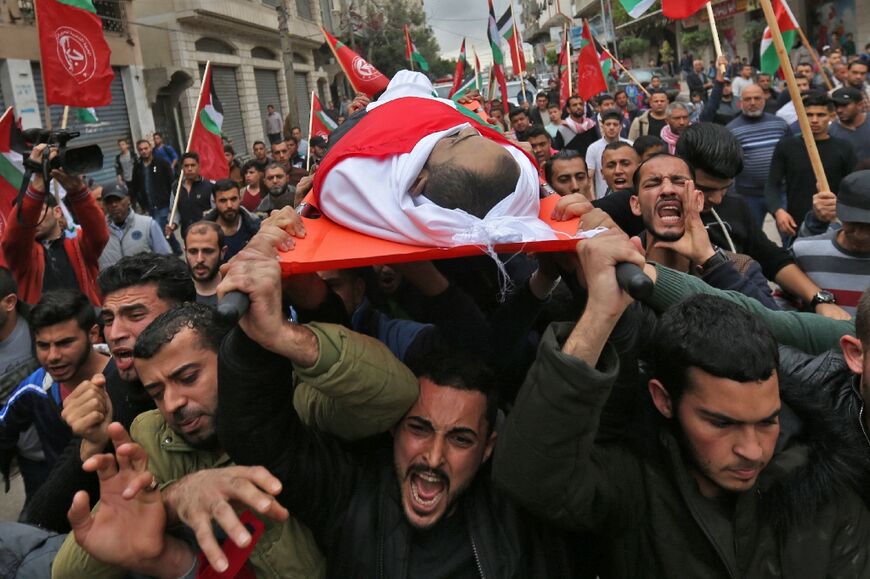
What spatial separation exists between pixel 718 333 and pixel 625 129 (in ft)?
30.9

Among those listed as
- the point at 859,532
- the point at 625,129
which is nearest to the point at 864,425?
the point at 859,532

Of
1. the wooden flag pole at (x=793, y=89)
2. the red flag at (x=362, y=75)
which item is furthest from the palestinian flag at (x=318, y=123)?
the wooden flag pole at (x=793, y=89)

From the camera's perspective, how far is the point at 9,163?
4.32 metres

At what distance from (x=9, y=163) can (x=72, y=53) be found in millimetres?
1060

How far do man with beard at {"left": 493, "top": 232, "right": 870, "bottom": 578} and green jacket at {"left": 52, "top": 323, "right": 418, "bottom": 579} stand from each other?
290 mm

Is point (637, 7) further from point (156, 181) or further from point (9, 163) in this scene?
point (156, 181)

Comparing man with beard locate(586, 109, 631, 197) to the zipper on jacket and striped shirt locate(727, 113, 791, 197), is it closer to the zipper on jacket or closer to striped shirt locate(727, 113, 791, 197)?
striped shirt locate(727, 113, 791, 197)

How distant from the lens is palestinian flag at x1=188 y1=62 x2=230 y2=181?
6.75m

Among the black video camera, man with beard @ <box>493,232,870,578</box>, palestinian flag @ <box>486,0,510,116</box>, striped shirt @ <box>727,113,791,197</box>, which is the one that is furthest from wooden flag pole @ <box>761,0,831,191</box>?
palestinian flag @ <box>486,0,510,116</box>

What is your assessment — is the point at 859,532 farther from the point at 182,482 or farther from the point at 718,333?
the point at 182,482

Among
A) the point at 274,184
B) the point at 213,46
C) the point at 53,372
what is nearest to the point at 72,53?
the point at 274,184

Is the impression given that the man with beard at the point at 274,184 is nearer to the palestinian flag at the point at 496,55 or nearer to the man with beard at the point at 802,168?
the man with beard at the point at 802,168

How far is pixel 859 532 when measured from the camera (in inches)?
63.7

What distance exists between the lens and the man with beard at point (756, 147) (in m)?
5.60
